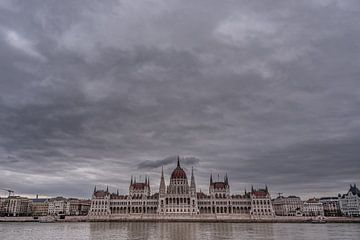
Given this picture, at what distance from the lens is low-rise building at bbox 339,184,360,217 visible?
156 meters

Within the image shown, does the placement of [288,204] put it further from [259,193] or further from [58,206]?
[58,206]

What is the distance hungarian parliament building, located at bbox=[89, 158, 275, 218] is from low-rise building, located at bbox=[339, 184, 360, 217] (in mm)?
41441

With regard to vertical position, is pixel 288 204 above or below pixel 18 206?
below

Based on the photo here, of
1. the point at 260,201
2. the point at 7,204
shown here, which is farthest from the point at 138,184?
the point at 7,204

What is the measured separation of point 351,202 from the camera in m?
160

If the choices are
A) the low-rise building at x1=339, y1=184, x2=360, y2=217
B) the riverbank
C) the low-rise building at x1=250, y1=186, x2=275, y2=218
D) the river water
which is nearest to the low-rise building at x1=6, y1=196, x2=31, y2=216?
the riverbank

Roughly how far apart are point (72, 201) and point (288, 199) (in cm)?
11770

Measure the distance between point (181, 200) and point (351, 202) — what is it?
3168 inches

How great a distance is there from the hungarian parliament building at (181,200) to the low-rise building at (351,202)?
1632 inches

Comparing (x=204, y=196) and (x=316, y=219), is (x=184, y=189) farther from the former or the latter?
(x=316, y=219)

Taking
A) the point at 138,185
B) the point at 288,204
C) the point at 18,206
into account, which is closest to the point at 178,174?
the point at 138,185

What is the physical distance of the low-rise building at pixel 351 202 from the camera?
15588 cm

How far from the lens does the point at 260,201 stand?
5822 inches

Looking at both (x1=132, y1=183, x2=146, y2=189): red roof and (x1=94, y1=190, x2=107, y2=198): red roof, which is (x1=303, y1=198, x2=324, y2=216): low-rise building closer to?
(x1=132, y1=183, x2=146, y2=189): red roof
